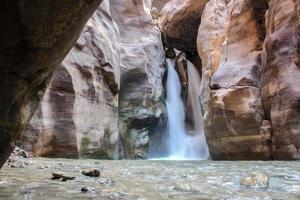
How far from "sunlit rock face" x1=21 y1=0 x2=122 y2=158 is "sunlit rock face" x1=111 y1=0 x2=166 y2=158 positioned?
88.3 inches

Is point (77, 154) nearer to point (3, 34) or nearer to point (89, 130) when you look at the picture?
point (89, 130)

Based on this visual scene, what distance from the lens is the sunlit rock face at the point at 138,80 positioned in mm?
20047

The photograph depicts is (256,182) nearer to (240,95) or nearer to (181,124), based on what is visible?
(240,95)

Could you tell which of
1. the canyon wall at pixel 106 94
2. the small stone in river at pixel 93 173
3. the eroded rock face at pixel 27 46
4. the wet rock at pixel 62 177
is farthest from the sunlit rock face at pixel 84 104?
the eroded rock face at pixel 27 46

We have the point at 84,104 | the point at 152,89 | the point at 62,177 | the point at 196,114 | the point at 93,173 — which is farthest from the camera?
the point at 196,114

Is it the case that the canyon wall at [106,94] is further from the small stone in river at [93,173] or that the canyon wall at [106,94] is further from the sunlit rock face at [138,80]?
the small stone in river at [93,173]

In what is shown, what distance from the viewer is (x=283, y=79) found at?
12180 millimetres

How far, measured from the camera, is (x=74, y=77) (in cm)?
1358

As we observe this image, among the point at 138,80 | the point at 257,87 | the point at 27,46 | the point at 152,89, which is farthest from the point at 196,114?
the point at 27,46

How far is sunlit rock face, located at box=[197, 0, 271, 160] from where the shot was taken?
45.0ft

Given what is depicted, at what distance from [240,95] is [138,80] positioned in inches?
300

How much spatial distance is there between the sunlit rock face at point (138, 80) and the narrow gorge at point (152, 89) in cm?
8

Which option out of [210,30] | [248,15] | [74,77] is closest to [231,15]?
[248,15]

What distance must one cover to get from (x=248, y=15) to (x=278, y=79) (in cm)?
532
